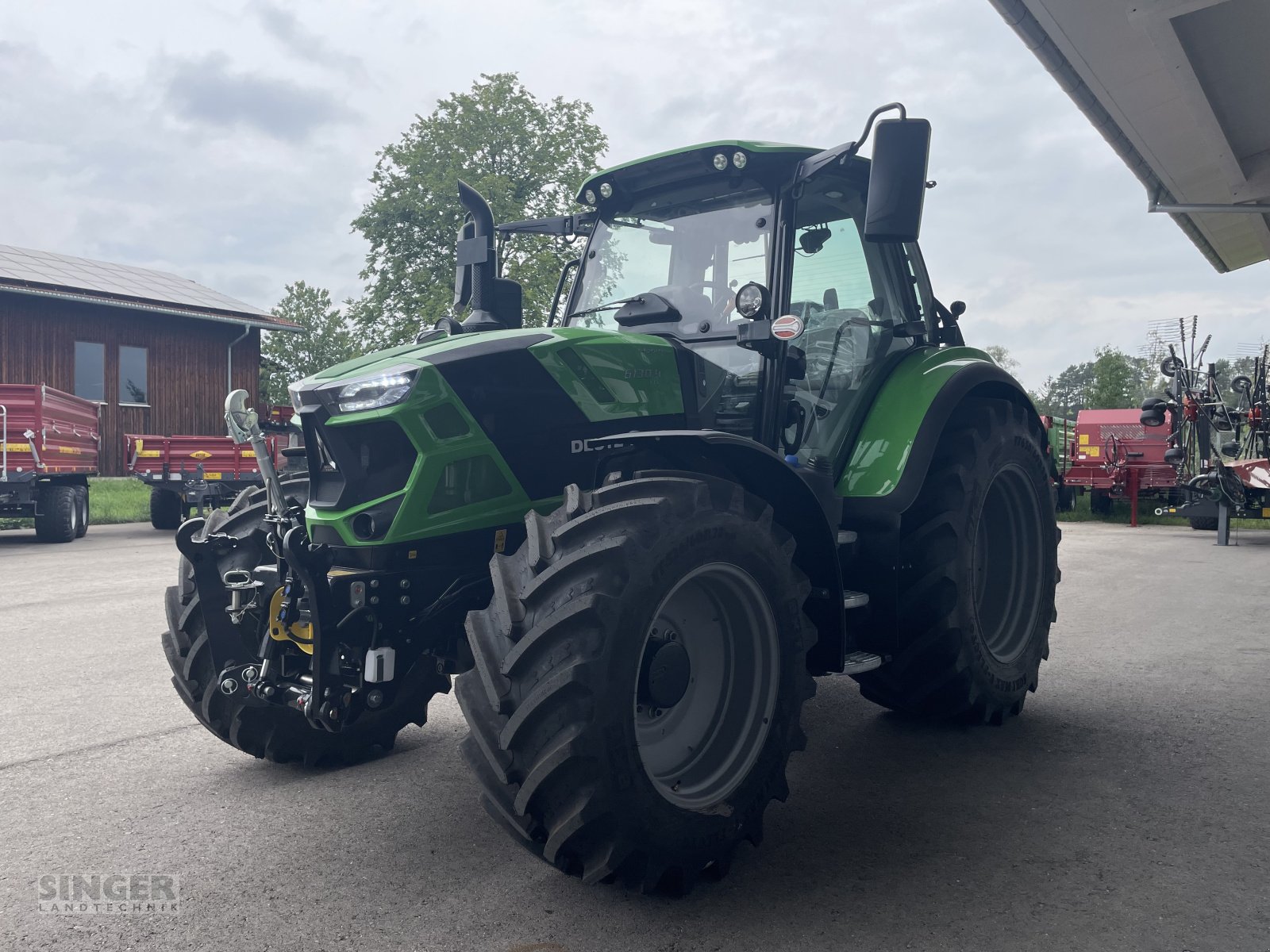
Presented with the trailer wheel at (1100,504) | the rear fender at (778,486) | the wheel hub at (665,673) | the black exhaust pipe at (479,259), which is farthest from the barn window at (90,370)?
the wheel hub at (665,673)

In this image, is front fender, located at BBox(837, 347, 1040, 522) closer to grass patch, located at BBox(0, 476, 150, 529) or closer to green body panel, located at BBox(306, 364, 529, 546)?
green body panel, located at BBox(306, 364, 529, 546)

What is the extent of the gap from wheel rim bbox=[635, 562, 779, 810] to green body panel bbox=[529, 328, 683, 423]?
2.35ft

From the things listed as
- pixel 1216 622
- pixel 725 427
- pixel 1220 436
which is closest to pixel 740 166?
pixel 725 427

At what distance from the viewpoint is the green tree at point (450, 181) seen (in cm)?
2692

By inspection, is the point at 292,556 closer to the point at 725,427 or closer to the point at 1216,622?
the point at 725,427

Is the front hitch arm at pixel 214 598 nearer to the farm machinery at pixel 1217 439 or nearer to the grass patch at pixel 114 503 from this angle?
the farm machinery at pixel 1217 439

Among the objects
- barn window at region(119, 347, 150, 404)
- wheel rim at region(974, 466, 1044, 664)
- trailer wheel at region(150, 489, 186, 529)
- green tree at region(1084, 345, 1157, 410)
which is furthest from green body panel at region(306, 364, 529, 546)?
green tree at region(1084, 345, 1157, 410)

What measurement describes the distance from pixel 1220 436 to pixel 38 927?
15.2 m

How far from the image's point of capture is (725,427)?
154 inches

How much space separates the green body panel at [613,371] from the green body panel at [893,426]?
862 millimetres

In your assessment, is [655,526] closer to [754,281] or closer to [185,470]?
[754,281]

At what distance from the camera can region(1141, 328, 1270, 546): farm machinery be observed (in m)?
13.2

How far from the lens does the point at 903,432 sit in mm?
4125

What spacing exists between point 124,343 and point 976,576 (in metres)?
24.7
